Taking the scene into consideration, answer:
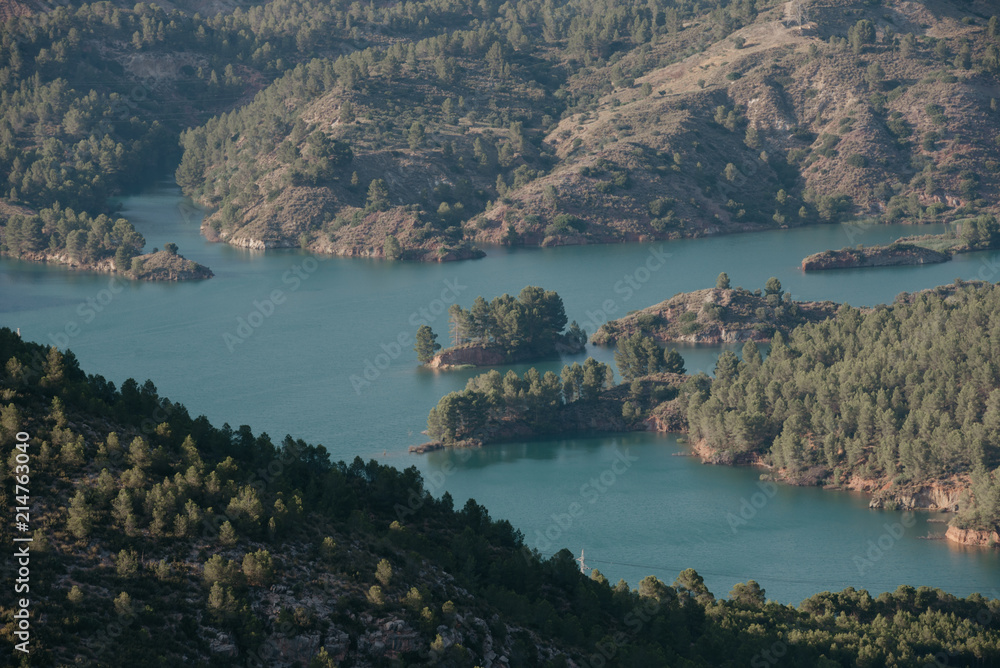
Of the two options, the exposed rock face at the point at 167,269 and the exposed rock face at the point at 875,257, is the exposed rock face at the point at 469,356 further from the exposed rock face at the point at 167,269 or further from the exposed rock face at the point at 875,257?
the exposed rock face at the point at 875,257

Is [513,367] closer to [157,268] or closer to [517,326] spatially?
[517,326]

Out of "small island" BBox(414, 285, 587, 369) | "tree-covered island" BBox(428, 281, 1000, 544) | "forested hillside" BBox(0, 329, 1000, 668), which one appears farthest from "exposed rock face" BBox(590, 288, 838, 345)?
"forested hillside" BBox(0, 329, 1000, 668)

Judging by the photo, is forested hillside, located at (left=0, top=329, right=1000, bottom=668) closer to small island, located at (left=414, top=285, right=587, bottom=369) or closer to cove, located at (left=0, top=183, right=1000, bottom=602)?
cove, located at (left=0, top=183, right=1000, bottom=602)

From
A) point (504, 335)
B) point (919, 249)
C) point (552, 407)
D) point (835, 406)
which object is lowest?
point (552, 407)

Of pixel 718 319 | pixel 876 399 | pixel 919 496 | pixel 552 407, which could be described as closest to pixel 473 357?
pixel 552 407

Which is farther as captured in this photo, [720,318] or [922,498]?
[720,318]

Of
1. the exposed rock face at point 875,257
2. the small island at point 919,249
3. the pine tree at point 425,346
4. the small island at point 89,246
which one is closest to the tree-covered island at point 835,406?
the pine tree at point 425,346
